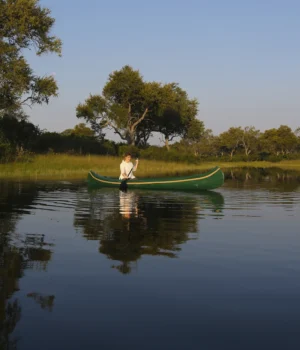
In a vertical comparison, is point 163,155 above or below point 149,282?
above

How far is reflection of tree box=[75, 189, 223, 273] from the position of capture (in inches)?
335

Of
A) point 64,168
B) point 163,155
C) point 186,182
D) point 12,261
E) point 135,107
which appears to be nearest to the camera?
point 12,261

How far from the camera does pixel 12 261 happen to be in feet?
24.5

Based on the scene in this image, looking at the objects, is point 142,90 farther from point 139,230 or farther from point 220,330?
point 220,330

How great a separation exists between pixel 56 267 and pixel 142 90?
175 feet

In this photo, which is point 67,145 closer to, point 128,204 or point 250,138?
point 128,204

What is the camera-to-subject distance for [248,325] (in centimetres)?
490

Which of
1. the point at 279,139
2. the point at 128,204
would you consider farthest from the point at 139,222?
the point at 279,139

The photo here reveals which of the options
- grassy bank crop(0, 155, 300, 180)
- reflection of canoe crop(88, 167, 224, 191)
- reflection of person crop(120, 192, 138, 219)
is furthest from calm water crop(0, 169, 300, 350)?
grassy bank crop(0, 155, 300, 180)

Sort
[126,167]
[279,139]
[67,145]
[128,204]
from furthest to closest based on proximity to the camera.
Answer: [279,139] → [67,145] → [126,167] → [128,204]

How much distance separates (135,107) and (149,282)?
58.3 metres

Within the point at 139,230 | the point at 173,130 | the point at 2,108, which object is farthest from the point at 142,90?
the point at 139,230

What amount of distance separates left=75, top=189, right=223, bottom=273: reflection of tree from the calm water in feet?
0.12

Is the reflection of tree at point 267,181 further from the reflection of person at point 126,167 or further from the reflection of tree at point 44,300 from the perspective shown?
the reflection of tree at point 44,300
